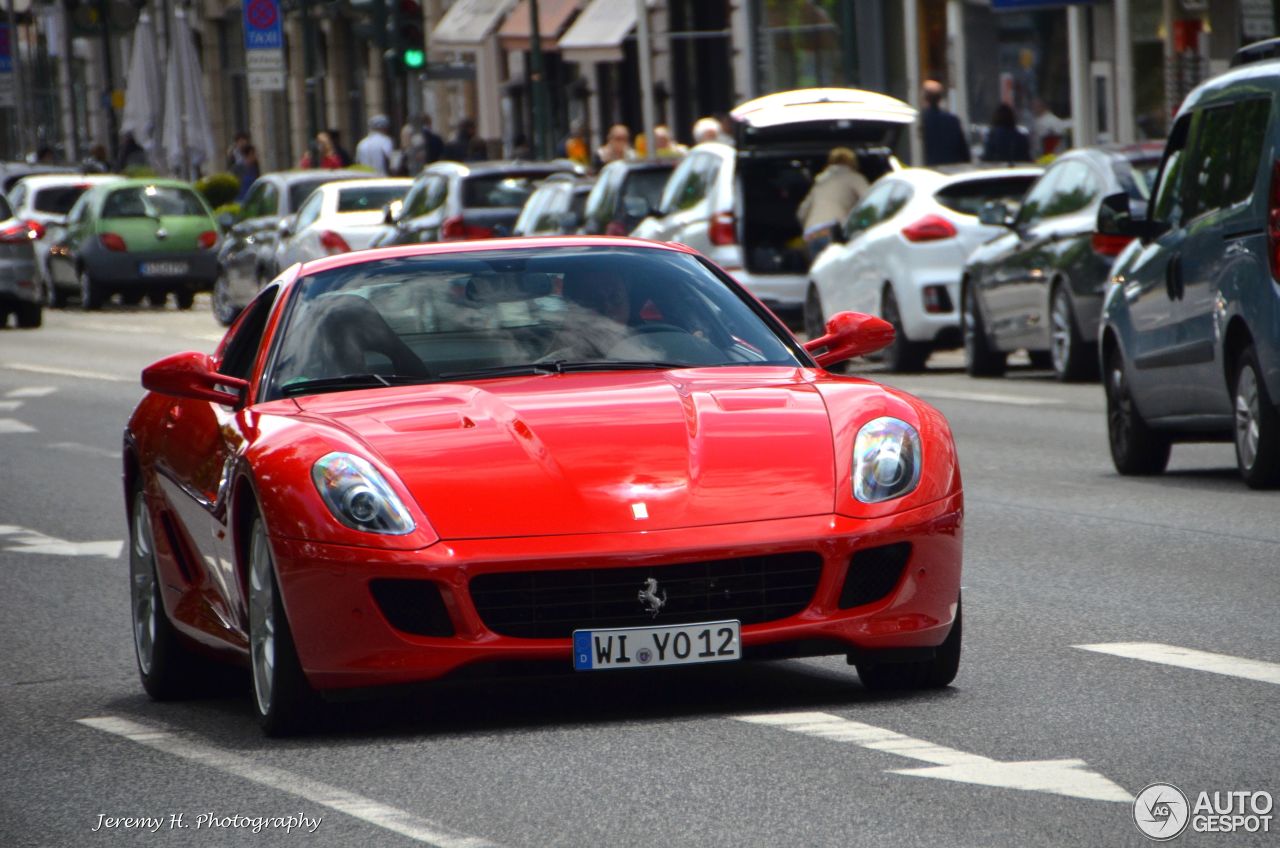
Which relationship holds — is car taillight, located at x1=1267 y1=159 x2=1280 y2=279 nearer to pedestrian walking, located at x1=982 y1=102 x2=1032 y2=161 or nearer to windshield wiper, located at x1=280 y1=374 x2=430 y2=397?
windshield wiper, located at x1=280 y1=374 x2=430 y2=397

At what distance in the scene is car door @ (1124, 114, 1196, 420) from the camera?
12992 mm

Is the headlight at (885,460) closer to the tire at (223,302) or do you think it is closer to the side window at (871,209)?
the side window at (871,209)

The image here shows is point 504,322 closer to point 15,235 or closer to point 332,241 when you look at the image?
point 332,241

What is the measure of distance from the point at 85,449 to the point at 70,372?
815cm

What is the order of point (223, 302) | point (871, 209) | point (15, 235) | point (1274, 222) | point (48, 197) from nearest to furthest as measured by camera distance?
point (1274, 222)
point (871, 209)
point (15, 235)
point (223, 302)
point (48, 197)

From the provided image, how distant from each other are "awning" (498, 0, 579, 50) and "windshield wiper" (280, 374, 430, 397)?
43.0m

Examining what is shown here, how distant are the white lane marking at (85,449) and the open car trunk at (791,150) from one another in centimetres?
824

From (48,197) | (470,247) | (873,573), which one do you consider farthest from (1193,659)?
(48,197)

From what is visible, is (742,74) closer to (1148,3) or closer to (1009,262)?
(1148,3)

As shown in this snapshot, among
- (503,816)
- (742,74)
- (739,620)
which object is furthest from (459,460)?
(742,74)

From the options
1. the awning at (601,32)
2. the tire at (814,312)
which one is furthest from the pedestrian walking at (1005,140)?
the awning at (601,32)

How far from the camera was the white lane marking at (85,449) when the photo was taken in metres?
17.6

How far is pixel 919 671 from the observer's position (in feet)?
24.3

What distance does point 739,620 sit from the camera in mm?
6887
